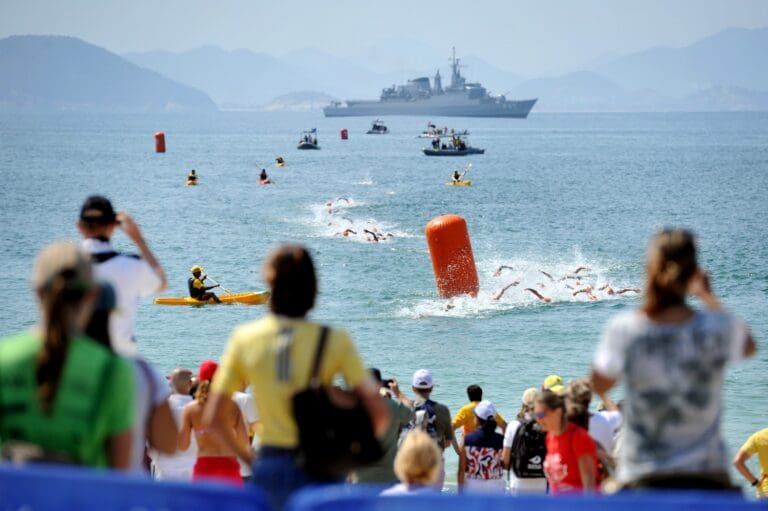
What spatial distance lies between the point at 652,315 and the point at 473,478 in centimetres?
454

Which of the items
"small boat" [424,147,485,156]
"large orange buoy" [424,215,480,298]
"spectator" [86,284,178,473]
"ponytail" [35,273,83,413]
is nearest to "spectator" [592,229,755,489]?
"spectator" [86,284,178,473]

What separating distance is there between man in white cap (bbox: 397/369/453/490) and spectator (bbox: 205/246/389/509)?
13.1 feet

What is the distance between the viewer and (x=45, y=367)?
374 cm

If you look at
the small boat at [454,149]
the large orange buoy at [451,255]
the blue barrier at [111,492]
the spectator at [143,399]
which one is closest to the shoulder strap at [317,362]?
the spectator at [143,399]

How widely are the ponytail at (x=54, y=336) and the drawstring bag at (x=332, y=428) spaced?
915mm

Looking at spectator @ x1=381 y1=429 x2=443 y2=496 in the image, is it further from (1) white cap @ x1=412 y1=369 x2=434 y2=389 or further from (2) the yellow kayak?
(2) the yellow kayak

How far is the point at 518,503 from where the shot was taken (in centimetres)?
362

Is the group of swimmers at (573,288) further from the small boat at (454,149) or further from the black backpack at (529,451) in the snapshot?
the small boat at (454,149)

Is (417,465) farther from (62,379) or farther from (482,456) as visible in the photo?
(482,456)

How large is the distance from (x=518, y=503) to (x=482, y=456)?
4.91 m

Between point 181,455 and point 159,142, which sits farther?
point 159,142

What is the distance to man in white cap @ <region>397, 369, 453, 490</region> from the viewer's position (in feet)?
27.7

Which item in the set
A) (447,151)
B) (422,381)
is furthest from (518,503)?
(447,151)

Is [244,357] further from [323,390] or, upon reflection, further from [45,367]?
[45,367]
